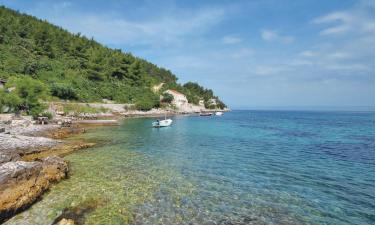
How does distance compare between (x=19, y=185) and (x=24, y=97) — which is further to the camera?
(x=24, y=97)

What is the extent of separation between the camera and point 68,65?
9819 centimetres

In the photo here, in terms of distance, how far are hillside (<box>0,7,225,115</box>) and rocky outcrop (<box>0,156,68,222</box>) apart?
59.4 m

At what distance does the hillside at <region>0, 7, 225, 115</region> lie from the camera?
76.6m

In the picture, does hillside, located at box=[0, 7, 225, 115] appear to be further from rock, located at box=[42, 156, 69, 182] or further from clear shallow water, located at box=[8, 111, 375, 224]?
clear shallow water, located at box=[8, 111, 375, 224]

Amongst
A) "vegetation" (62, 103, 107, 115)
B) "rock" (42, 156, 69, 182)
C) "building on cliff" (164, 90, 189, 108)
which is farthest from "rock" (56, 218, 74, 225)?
"building on cliff" (164, 90, 189, 108)

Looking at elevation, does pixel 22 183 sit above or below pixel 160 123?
below

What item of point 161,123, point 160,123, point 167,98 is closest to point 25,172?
point 160,123

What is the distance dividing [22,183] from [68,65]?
9458cm

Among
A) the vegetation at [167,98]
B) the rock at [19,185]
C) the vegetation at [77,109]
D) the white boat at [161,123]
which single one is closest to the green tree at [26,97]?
the vegetation at [77,109]

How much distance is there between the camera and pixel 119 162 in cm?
2200

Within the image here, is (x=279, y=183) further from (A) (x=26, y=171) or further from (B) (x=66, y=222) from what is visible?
(A) (x=26, y=171)

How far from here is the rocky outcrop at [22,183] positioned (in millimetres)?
11856

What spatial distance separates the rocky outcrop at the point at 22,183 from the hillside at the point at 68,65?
195 feet

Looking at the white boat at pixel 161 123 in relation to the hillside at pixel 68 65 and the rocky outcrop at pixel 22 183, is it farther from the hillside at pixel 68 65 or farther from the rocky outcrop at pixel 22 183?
the rocky outcrop at pixel 22 183
